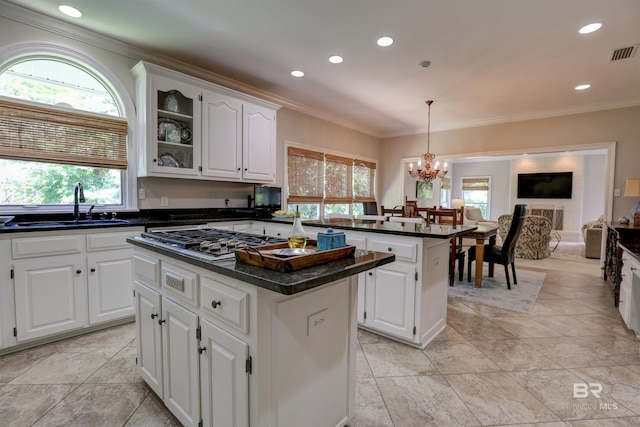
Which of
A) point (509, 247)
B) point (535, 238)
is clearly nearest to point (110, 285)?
point (509, 247)

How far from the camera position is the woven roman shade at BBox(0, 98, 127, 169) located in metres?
2.45

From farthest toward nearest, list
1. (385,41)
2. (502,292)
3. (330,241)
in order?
(502,292) < (385,41) < (330,241)

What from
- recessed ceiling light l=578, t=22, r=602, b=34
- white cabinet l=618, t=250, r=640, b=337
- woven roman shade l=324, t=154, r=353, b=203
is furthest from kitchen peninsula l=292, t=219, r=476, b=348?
woven roman shade l=324, t=154, r=353, b=203

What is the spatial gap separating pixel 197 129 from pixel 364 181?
4057 mm

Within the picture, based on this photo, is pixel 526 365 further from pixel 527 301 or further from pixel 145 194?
pixel 145 194

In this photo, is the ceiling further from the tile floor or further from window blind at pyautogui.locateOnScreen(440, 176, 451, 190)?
window blind at pyautogui.locateOnScreen(440, 176, 451, 190)

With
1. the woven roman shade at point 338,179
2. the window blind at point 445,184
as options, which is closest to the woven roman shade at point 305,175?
the woven roman shade at point 338,179

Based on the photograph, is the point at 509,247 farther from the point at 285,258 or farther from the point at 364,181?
the point at 285,258

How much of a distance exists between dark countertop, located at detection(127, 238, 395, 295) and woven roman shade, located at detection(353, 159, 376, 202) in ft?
16.7

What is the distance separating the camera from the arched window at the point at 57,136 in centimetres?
251

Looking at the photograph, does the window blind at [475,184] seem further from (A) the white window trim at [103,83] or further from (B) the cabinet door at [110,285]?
(B) the cabinet door at [110,285]

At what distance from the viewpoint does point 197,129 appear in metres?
3.34

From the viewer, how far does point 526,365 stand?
2150 millimetres

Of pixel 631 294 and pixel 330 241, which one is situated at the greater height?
pixel 330 241
